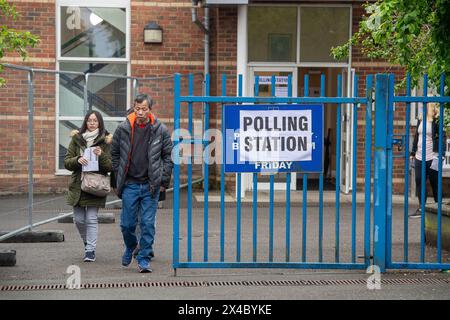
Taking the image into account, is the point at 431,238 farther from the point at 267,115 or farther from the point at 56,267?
the point at 56,267

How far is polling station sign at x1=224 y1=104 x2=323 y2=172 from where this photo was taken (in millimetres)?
8375

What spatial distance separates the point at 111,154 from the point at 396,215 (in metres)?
6.37

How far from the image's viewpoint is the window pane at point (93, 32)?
54.4 ft

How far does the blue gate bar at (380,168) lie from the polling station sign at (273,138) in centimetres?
55

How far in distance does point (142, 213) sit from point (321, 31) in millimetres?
8977

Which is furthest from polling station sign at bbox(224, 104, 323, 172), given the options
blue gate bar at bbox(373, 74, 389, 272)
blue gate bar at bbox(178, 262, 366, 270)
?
blue gate bar at bbox(178, 262, 366, 270)

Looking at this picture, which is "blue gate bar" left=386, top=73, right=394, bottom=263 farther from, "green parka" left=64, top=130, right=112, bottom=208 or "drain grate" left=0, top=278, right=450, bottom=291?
"green parka" left=64, top=130, right=112, bottom=208

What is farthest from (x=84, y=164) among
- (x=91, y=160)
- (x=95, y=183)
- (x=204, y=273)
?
(x=204, y=273)

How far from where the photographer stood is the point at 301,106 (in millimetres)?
8414

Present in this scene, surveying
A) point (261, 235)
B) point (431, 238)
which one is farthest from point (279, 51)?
point (431, 238)

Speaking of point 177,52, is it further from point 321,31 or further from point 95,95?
point 95,95

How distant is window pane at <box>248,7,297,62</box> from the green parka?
7.65m

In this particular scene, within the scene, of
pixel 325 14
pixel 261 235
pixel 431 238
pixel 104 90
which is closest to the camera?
pixel 431 238

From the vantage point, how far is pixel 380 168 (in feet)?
27.6
